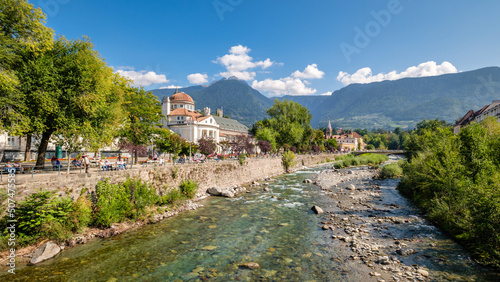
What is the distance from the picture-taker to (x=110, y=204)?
15.7 meters

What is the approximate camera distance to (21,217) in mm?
11570

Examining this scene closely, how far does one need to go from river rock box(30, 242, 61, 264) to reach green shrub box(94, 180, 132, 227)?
9.43 ft

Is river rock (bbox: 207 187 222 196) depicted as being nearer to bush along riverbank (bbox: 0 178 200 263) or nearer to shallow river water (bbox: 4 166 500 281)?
bush along riverbank (bbox: 0 178 200 263)

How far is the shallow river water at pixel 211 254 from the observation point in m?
10.2

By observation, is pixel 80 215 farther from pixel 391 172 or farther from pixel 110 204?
pixel 391 172

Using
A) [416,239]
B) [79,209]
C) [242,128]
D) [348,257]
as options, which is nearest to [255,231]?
[348,257]

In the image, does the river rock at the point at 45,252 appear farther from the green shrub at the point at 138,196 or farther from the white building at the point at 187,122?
the white building at the point at 187,122

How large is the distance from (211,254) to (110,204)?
8.55 meters

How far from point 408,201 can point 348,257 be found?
17.7 meters

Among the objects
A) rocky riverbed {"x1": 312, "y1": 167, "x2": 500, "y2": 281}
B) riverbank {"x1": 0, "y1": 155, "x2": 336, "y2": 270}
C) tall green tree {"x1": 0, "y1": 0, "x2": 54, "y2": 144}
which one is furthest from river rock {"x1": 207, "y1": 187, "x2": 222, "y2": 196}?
tall green tree {"x1": 0, "y1": 0, "x2": 54, "y2": 144}

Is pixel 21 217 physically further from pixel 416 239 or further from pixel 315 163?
pixel 315 163

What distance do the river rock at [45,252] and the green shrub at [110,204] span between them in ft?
9.43

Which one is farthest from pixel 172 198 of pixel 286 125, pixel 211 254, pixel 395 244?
pixel 286 125

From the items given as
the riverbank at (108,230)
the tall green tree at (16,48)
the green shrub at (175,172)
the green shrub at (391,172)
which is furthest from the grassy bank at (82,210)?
the green shrub at (391,172)
